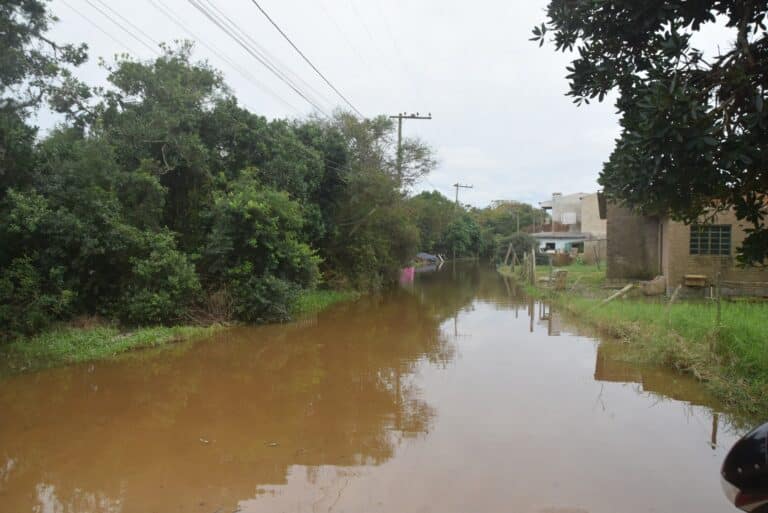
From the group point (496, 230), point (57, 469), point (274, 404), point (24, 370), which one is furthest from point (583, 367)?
point (496, 230)

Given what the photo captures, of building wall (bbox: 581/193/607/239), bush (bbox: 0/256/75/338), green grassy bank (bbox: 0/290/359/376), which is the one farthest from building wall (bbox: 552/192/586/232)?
bush (bbox: 0/256/75/338)

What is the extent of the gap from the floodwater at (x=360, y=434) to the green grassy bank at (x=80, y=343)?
461mm

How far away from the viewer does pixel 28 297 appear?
10703 mm

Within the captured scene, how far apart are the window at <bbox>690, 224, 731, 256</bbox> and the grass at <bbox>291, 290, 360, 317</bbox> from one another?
11.9 meters

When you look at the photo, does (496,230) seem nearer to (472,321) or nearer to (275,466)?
(472,321)

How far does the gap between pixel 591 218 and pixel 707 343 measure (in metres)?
39.2

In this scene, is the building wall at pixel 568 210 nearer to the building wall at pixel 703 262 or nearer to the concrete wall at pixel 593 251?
the concrete wall at pixel 593 251

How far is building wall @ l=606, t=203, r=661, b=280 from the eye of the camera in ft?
69.2

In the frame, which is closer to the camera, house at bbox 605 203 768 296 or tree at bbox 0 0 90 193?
tree at bbox 0 0 90 193

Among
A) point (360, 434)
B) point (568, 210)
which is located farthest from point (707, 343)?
point (568, 210)

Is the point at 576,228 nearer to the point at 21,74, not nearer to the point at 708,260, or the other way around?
the point at 708,260

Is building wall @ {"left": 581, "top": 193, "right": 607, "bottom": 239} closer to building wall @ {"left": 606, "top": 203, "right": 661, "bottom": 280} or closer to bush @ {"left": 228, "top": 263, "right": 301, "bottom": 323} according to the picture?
building wall @ {"left": 606, "top": 203, "right": 661, "bottom": 280}

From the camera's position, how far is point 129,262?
1245 cm

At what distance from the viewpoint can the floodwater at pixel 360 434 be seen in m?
5.04
